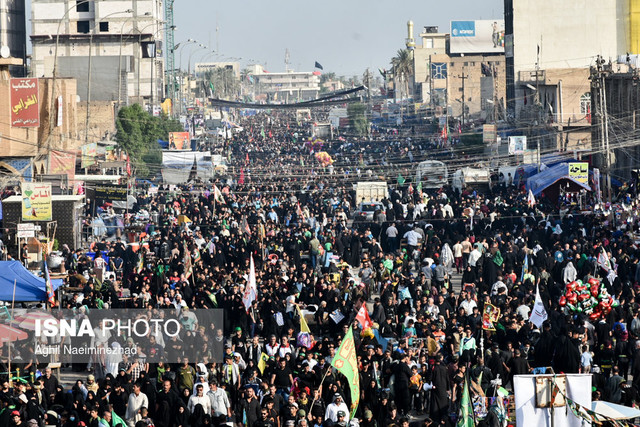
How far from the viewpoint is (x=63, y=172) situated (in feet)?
126

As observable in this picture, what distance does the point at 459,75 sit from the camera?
114m

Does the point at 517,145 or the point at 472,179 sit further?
the point at 517,145

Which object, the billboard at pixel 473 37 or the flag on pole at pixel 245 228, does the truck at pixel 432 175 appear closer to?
the flag on pole at pixel 245 228

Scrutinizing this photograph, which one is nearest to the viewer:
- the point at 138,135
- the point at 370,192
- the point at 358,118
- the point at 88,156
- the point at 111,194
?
the point at 111,194

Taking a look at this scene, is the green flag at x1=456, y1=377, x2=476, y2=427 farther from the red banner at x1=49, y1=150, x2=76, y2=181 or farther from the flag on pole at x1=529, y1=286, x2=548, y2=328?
the red banner at x1=49, y1=150, x2=76, y2=181

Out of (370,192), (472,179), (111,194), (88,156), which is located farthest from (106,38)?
(111,194)

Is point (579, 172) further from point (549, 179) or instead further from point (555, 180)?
point (549, 179)

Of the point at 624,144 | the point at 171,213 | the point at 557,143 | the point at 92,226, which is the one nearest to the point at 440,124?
the point at 557,143

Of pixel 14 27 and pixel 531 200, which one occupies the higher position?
pixel 14 27

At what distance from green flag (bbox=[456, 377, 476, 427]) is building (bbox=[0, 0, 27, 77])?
89.8m

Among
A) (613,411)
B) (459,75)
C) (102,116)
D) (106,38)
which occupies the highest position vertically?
(106,38)

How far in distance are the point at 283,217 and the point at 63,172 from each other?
6852 mm

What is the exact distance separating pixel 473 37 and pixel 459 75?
720 inches

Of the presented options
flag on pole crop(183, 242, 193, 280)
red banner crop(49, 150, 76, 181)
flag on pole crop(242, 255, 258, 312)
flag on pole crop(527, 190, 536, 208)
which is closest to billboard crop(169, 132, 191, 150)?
red banner crop(49, 150, 76, 181)
